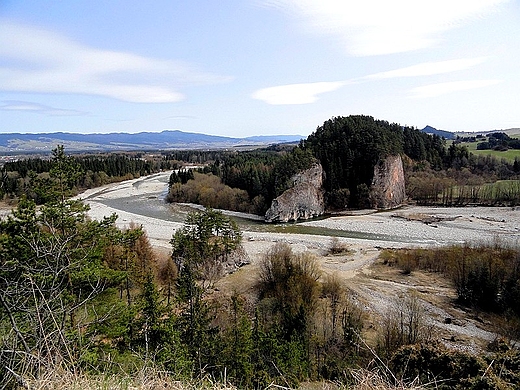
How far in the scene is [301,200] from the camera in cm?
5109

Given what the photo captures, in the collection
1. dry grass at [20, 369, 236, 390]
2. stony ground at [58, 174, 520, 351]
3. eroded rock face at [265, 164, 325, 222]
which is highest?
dry grass at [20, 369, 236, 390]

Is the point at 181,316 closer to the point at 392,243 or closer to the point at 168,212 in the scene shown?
the point at 392,243

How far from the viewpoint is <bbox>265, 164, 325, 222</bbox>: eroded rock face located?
160 ft

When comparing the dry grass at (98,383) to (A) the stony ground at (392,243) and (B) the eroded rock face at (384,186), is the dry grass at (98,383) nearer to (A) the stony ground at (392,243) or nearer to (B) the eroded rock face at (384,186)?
(A) the stony ground at (392,243)

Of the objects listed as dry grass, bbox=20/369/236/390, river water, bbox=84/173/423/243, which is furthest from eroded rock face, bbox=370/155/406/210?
dry grass, bbox=20/369/236/390

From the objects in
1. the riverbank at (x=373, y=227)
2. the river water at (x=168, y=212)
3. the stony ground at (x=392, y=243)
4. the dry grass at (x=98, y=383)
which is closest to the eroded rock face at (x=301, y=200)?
the river water at (x=168, y=212)

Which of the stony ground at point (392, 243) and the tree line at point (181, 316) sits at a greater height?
the tree line at point (181, 316)

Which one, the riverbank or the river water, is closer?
the riverbank

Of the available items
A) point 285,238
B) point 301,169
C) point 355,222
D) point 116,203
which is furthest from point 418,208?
point 116,203

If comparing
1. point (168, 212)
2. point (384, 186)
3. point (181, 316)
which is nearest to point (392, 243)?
point (384, 186)

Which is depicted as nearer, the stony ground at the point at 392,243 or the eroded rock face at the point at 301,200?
the stony ground at the point at 392,243

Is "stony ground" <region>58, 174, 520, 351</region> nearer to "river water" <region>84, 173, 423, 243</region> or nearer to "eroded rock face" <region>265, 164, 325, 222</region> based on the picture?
"river water" <region>84, 173, 423, 243</region>

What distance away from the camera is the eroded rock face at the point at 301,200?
48.7 meters

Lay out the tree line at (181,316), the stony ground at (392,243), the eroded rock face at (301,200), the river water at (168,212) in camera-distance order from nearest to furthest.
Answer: the tree line at (181,316) < the stony ground at (392,243) < the river water at (168,212) < the eroded rock face at (301,200)
